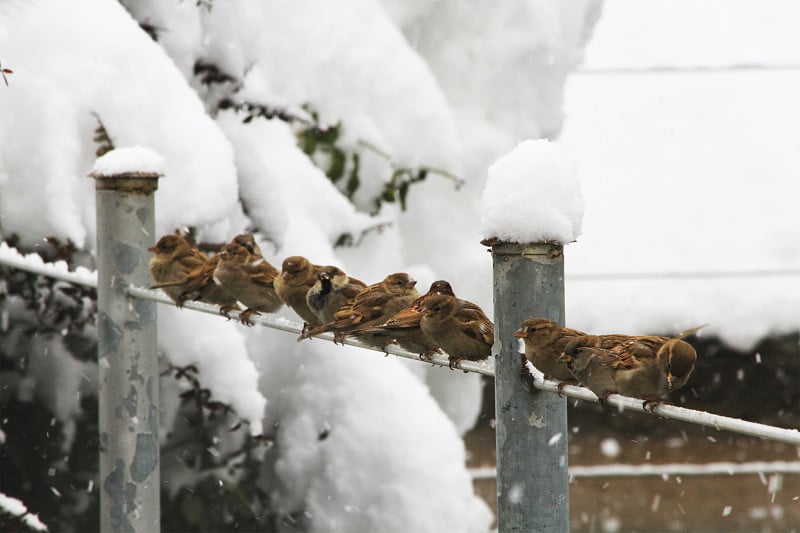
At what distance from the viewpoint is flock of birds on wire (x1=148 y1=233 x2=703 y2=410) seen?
6.33 feet

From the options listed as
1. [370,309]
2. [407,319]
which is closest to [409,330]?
[407,319]

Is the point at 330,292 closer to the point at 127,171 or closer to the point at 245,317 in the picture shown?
the point at 245,317

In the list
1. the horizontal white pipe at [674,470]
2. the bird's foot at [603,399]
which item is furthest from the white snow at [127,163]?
the horizontal white pipe at [674,470]

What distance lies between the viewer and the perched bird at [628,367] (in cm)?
195

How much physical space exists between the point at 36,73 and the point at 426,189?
1.89 metres

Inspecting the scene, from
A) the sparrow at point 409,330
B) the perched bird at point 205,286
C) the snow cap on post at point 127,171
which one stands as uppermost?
the snow cap on post at point 127,171

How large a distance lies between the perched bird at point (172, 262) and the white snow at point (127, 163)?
230 mm

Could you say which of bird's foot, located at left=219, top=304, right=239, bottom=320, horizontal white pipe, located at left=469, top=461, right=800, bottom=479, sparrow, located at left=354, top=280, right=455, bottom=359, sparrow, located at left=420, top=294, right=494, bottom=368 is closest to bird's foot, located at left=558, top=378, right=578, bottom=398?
sparrow, located at left=420, top=294, right=494, bottom=368

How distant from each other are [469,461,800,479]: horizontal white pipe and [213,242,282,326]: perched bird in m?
2.85

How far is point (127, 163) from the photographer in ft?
9.87

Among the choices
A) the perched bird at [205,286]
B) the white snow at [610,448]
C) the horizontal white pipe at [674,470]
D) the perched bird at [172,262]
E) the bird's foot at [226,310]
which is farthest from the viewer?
the white snow at [610,448]

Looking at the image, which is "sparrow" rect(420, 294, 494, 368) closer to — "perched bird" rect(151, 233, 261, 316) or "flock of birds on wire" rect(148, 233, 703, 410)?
"flock of birds on wire" rect(148, 233, 703, 410)

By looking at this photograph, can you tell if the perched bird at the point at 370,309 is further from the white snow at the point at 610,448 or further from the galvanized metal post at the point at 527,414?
the white snow at the point at 610,448

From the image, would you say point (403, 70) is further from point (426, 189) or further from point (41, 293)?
point (41, 293)
